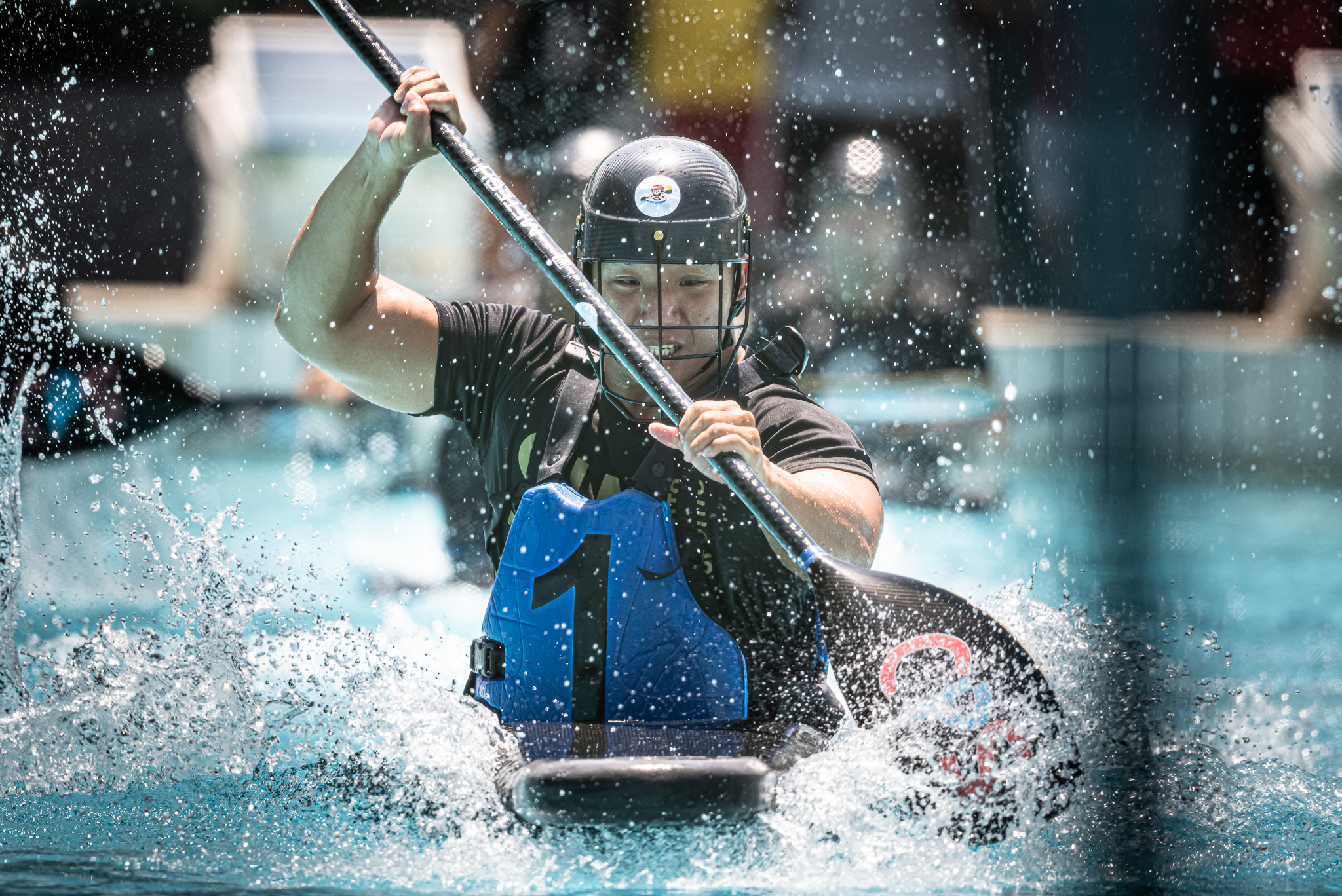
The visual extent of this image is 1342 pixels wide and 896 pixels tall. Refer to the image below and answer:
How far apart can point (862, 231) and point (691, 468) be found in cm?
469

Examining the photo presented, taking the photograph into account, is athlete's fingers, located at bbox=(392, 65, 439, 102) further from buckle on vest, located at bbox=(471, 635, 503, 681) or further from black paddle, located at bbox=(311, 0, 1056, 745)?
buckle on vest, located at bbox=(471, 635, 503, 681)

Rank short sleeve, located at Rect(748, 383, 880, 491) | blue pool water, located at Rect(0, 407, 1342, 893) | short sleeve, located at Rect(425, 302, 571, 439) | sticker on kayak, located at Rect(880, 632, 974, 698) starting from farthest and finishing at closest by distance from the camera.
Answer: short sleeve, located at Rect(425, 302, 571, 439) < short sleeve, located at Rect(748, 383, 880, 491) < sticker on kayak, located at Rect(880, 632, 974, 698) < blue pool water, located at Rect(0, 407, 1342, 893)

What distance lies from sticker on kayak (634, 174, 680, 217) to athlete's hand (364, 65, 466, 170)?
30cm

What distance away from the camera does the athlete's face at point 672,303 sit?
1.94 m

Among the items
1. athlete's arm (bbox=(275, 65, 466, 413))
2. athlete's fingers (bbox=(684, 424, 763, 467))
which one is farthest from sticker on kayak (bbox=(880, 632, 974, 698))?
athlete's arm (bbox=(275, 65, 466, 413))

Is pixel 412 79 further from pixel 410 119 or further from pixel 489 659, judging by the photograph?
pixel 489 659

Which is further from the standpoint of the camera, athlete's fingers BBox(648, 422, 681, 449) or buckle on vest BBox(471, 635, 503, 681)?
buckle on vest BBox(471, 635, 503, 681)

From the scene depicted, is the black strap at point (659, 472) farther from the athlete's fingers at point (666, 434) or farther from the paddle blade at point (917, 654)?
the paddle blade at point (917, 654)

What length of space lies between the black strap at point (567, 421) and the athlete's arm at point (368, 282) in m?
0.24

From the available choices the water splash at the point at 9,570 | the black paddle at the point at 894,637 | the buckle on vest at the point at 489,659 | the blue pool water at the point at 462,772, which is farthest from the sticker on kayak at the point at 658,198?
the water splash at the point at 9,570

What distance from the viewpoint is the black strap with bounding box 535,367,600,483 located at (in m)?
1.86

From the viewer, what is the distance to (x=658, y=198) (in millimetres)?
1925

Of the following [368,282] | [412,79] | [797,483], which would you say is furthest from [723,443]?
[412,79]

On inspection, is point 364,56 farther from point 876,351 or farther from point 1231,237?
point 1231,237
